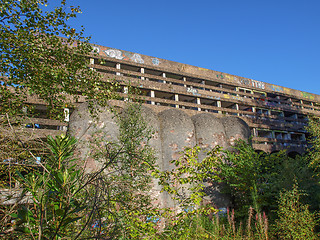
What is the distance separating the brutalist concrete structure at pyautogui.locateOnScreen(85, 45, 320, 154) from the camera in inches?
1245

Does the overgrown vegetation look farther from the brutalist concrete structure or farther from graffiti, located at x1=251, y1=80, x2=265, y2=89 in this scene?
graffiti, located at x1=251, y1=80, x2=265, y2=89

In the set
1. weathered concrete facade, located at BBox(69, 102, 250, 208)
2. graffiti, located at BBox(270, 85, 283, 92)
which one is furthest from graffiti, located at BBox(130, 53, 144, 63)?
graffiti, located at BBox(270, 85, 283, 92)

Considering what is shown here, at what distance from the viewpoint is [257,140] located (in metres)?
34.2

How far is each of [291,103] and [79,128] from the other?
4322cm

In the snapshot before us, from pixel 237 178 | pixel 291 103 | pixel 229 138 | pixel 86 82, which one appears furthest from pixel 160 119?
pixel 291 103

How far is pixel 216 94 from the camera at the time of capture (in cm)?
3759

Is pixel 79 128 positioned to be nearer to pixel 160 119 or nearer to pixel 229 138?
pixel 160 119

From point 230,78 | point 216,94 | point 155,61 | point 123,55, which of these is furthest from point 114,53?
point 230,78

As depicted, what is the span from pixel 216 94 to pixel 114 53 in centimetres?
1595

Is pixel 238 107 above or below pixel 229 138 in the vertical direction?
above

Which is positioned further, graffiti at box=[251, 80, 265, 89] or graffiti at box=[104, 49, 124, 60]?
graffiti at box=[251, 80, 265, 89]

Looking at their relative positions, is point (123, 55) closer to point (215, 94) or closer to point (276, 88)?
point (215, 94)

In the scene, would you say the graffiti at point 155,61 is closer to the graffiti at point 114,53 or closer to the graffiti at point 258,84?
the graffiti at point 114,53

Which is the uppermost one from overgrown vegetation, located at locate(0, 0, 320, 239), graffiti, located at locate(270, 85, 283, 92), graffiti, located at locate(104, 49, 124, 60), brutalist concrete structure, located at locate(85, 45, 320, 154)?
graffiti, located at locate(270, 85, 283, 92)
